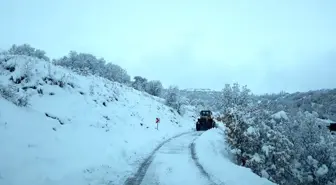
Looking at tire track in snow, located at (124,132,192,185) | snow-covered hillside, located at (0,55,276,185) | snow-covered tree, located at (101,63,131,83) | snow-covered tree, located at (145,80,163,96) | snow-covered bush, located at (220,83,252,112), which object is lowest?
tire track in snow, located at (124,132,192,185)

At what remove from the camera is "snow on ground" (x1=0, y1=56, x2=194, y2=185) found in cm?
1066

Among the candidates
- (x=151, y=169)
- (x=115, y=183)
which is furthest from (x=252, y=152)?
(x=115, y=183)

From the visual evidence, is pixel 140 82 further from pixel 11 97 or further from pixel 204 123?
pixel 11 97

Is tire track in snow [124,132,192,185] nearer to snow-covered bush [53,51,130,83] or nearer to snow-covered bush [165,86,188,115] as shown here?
snow-covered bush [165,86,188,115]

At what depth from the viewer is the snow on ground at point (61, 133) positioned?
10.7m

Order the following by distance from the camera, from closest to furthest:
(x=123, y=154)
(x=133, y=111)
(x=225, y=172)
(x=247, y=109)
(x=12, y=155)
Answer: (x=12, y=155) < (x=225, y=172) < (x=123, y=154) < (x=247, y=109) < (x=133, y=111)

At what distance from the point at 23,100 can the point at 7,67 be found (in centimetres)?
669

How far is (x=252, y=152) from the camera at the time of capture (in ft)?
59.1

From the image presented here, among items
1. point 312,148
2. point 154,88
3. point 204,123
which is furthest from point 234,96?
point 154,88

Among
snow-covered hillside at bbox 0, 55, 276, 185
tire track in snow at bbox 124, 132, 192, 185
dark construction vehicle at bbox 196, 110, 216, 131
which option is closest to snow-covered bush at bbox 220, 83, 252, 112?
dark construction vehicle at bbox 196, 110, 216, 131

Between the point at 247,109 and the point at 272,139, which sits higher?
the point at 247,109

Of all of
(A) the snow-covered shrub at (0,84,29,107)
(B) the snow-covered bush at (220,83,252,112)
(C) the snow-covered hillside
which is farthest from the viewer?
(B) the snow-covered bush at (220,83,252,112)

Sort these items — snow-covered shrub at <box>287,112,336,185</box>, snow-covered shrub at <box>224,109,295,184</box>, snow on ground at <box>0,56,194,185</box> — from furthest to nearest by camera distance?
snow-covered shrub at <box>287,112,336,185</box> → snow-covered shrub at <box>224,109,295,184</box> → snow on ground at <box>0,56,194,185</box>

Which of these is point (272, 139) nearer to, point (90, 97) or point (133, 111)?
point (90, 97)
